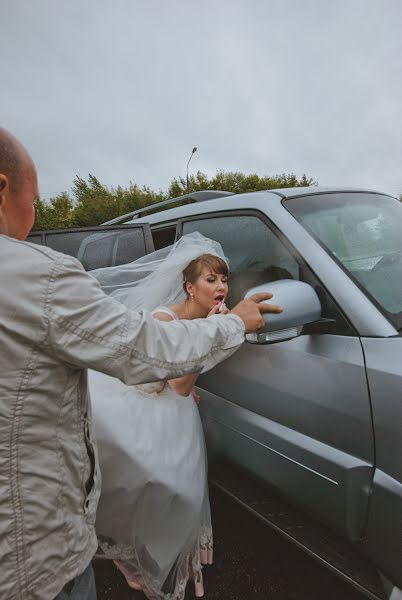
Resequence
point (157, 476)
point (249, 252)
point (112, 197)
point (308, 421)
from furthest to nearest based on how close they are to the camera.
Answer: point (112, 197) < point (249, 252) < point (157, 476) < point (308, 421)

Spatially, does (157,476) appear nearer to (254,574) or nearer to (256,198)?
(254,574)

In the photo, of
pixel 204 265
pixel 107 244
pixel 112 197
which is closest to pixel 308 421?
pixel 204 265

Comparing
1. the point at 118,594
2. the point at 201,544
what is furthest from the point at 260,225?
the point at 118,594

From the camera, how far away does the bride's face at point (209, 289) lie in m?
1.92

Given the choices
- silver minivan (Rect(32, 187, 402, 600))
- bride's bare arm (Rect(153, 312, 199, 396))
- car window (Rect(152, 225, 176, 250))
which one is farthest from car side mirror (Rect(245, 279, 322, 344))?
car window (Rect(152, 225, 176, 250))

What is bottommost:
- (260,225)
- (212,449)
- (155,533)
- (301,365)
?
(155,533)

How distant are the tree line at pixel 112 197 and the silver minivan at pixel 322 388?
2911cm

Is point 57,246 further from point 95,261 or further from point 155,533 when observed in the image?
point 155,533

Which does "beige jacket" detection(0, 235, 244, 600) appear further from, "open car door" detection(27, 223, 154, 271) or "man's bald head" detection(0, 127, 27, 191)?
"open car door" detection(27, 223, 154, 271)

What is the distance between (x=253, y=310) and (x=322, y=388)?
18.8 inches

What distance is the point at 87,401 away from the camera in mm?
929

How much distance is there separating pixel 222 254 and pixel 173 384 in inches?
34.7

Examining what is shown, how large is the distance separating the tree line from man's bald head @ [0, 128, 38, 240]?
30.0 metres

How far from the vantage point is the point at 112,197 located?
31016 mm
